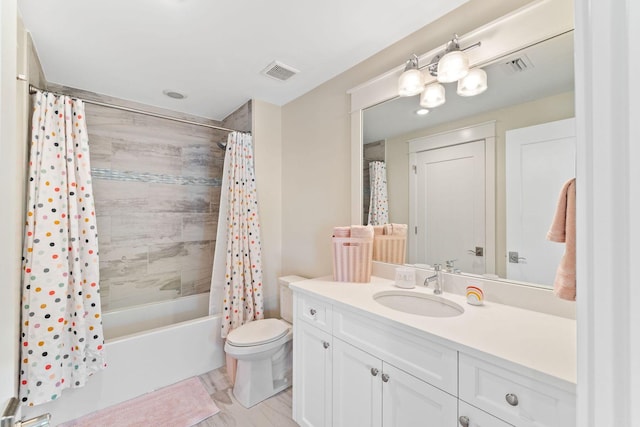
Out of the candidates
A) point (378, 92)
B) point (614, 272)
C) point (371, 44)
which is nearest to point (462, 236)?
point (378, 92)

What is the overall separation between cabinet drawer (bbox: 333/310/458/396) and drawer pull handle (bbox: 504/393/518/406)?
0.15 m

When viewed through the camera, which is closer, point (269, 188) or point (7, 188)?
point (7, 188)

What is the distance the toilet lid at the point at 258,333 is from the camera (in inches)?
74.7

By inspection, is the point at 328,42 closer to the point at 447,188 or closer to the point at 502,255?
the point at 447,188

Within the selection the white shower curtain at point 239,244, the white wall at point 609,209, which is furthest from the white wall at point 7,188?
the white shower curtain at point 239,244

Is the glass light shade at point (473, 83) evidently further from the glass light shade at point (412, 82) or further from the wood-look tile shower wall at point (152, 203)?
the wood-look tile shower wall at point (152, 203)

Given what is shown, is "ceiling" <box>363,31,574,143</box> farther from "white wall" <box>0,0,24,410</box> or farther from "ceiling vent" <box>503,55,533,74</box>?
"white wall" <box>0,0,24,410</box>

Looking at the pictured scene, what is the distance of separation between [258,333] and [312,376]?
64cm

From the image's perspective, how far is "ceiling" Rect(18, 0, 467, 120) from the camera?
1448mm

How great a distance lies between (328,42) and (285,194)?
136 cm

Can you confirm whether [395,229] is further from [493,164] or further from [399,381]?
[399,381]

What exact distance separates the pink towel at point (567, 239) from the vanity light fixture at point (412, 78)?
1.01 metres

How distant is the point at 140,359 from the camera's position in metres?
2.01

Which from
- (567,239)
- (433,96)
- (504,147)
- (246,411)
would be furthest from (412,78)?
(246,411)
